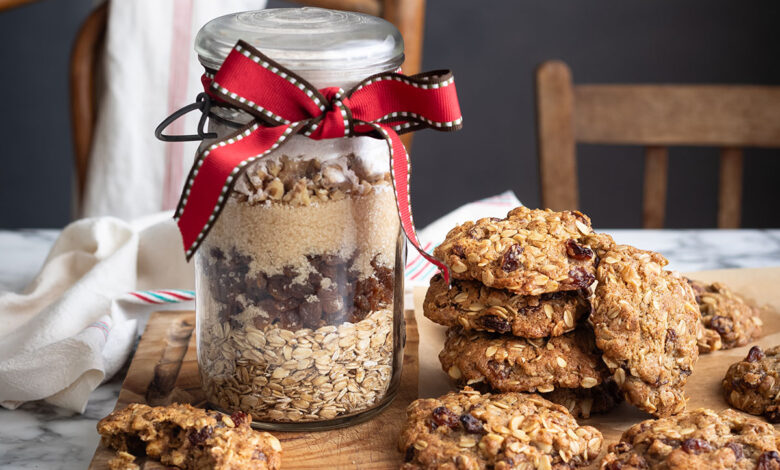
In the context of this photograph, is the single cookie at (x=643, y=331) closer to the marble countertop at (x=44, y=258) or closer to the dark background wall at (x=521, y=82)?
the marble countertop at (x=44, y=258)

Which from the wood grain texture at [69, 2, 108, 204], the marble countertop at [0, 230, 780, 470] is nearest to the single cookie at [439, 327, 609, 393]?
the marble countertop at [0, 230, 780, 470]

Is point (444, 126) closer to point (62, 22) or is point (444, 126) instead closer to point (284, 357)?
point (284, 357)

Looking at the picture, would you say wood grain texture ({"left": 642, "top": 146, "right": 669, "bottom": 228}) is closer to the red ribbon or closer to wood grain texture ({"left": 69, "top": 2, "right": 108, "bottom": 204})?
the red ribbon

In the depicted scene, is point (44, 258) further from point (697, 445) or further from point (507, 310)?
point (697, 445)

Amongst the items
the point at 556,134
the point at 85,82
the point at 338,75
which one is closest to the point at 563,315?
the point at 338,75

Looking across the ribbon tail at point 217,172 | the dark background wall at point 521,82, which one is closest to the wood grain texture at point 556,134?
the dark background wall at point 521,82
